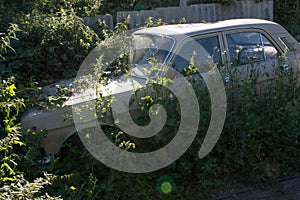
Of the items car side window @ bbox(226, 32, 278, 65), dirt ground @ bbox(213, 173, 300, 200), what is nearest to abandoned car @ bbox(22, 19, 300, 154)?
car side window @ bbox(226, 32, 278, 65)

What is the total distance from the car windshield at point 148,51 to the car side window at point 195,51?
168mm

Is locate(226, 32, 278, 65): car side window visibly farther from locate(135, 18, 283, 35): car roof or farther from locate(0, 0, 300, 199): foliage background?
locate(0, 0, 300, 199): foliage background

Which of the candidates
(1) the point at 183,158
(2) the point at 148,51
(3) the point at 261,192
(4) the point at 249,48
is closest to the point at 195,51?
(2) the point at 148,51

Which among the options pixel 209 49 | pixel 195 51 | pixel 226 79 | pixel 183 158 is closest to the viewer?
pixel 183 158

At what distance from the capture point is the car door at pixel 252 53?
18.1 feet

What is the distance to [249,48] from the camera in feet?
19.5

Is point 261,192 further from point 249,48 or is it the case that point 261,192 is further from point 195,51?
point 249,48

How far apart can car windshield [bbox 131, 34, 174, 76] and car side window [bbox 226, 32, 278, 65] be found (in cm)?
87

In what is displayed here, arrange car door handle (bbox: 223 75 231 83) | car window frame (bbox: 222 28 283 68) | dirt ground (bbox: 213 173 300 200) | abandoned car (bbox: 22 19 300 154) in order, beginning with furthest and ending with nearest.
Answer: car window frame (bbox: 222 28 283 68) < car door handle (bbox: 223 75 231 83) < abandoned car (bbox: 22 19 300 154) < dirt ground (bbox: 213 173 300 200)

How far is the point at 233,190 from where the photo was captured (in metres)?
4.80

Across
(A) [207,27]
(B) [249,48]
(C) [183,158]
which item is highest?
(A) [207,27]

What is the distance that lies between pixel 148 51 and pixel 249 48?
1.44m

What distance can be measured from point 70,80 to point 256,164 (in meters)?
2.85

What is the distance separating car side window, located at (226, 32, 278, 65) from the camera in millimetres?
5766
